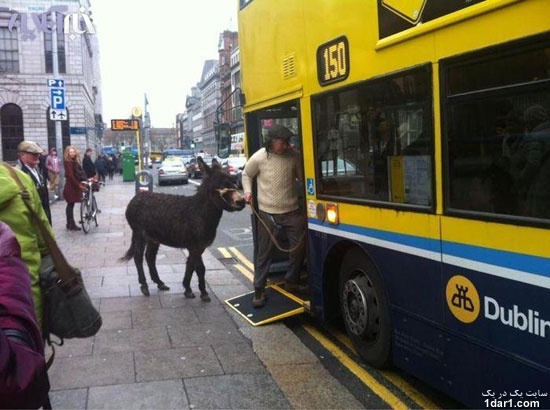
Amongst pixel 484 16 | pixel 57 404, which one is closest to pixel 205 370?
pixel 57 404

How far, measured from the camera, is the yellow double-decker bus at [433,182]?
274 centimetres

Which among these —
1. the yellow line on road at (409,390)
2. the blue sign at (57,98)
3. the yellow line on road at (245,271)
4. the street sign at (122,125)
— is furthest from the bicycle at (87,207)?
the street sign at (122,125)

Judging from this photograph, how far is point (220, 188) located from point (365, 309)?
2623 mm

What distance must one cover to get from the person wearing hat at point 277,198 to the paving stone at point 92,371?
1736 mm

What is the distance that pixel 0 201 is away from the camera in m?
2.40

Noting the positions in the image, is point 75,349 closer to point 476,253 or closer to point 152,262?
point 152,262

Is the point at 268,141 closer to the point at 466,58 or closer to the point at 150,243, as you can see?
the point at 150,243

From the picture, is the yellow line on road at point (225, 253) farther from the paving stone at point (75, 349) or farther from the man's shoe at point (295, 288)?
the paving stone at point (75, 349)

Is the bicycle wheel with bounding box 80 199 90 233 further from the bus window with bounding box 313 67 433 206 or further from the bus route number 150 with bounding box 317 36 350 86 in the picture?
the bus route number 150 with bounding box 317 36 350 86

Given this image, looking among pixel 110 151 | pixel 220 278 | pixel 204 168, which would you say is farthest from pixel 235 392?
pixel 110 151

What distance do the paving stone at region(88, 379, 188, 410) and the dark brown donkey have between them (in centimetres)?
243

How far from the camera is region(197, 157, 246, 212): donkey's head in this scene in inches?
245

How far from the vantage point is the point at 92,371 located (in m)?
4.36

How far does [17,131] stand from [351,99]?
134ft
